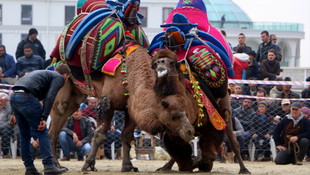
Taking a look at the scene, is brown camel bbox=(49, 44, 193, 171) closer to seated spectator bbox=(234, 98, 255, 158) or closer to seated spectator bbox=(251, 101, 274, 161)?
seated spectator bbox=(234, 98, 255, 158)

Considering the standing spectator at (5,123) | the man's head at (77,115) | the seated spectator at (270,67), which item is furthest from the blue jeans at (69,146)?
the seated spectator at (270,67)

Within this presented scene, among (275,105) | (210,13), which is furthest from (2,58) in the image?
(210,13)

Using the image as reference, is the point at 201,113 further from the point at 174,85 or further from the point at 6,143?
the point at 6,143

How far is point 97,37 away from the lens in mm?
11359

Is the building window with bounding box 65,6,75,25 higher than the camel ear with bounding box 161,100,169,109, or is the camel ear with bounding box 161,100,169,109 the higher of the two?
the building window with bounding box 65,6,75,25

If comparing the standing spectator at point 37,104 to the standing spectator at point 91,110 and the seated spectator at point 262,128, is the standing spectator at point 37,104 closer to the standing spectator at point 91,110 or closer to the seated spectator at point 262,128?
the standing spectator at point 91,110

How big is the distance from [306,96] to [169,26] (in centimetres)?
747

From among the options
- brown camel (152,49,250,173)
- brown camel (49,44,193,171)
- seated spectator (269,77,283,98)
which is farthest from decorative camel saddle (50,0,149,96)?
seated spectator (269,77,283,98)

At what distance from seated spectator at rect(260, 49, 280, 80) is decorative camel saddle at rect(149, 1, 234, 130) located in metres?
7.13

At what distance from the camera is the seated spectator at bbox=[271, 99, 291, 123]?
1628cm

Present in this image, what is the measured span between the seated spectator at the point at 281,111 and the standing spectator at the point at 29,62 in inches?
249

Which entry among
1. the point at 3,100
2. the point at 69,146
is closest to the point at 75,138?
the point at 69,146

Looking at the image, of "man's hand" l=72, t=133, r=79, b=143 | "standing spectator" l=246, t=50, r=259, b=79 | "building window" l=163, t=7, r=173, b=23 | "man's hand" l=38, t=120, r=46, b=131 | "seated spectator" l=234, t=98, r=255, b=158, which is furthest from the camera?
"building window" l=163, t=7, r=173, b=23

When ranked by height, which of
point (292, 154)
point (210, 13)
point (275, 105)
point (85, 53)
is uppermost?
point (210, 13)
